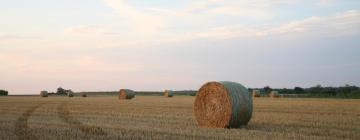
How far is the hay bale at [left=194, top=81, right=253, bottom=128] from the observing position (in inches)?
547

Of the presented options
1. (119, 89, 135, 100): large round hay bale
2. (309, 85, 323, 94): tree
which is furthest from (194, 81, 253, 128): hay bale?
(309, 85, 323, 94): tree

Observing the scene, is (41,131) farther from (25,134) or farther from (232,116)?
(232,116)

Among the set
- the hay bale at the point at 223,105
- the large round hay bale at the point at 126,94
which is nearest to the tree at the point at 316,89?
the large round hay bale at the point at 126,94

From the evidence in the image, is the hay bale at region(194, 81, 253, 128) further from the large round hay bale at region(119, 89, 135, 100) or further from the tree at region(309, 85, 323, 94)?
the tree at region(309, 85, 323, 94)

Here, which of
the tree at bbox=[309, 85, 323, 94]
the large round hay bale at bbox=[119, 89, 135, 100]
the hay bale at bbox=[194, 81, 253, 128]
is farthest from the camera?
the tree at bbox=[309, 85, 323, 94]

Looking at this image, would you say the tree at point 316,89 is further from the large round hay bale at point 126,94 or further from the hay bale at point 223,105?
the hay bale at point 223,105

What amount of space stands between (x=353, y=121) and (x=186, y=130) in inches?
193

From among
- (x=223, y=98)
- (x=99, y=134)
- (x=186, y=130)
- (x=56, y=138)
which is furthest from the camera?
(x=223, y=98)

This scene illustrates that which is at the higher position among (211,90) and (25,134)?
(211,90)

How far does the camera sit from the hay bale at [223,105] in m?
13.9

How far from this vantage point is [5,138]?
33.6 ft

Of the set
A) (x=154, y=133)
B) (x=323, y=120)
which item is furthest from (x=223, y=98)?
(x=154, y=133)

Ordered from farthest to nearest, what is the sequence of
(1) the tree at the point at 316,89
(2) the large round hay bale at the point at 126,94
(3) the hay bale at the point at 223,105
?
(1) the tree at the point at 316,89 → (2) the large round hay bale at the point at 126,94 → (3) the hay bale at the point at 223,105

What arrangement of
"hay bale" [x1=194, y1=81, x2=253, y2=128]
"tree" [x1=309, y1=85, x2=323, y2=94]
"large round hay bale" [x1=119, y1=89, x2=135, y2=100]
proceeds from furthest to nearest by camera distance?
"tree" [x1=309, y1=85, x2=323, y2=94] → "large round hay bale" [x1=119, y1=89, x2=135, y2=100] → "hay bale" [x1=194, y1=81, x2=253, y2=128]
